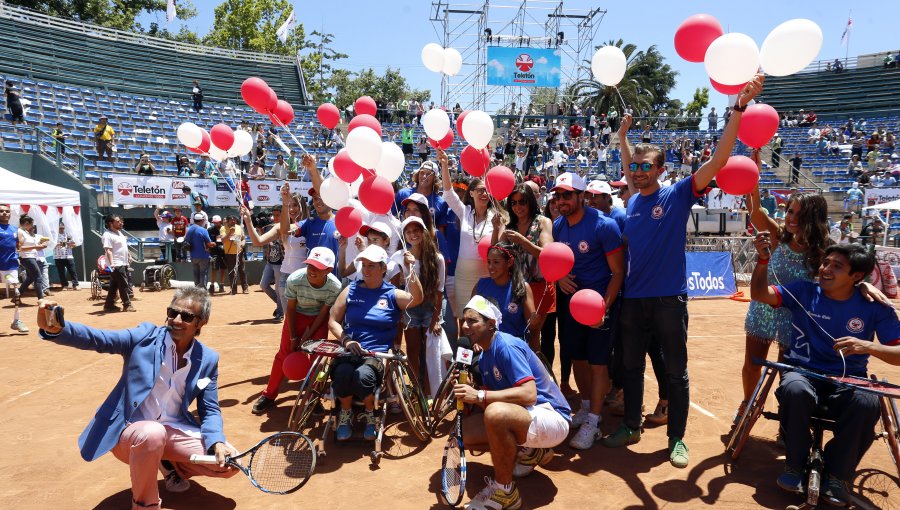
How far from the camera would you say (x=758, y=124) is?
12.7 ft

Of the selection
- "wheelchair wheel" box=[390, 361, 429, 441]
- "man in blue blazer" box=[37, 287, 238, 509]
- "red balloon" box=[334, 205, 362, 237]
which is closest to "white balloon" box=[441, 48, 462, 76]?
"red balloon" box=[334, 205, 362, 237]

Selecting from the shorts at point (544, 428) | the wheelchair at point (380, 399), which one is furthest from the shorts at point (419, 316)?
the shorts at point (544, 428)

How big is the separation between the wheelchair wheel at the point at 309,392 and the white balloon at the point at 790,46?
3641mm

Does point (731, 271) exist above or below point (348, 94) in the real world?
below

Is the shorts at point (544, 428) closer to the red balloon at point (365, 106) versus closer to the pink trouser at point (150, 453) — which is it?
the pink trouser at point (150, 453)

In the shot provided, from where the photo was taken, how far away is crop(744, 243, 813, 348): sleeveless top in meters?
4.16

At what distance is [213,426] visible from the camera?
3.29 metres

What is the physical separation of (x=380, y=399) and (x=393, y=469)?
558 millimetres

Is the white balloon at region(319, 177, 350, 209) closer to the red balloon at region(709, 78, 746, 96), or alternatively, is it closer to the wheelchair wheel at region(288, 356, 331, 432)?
the wheelchair wheel at region(288, 356, 331, 432)

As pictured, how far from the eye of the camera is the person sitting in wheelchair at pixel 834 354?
A: 3.33m

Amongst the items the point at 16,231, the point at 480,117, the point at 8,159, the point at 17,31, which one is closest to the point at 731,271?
the point at 480,117

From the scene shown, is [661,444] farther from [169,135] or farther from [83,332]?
[169,135]

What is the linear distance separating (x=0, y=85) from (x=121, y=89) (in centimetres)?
A: 478

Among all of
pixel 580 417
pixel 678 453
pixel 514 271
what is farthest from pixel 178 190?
pixel 678 453
